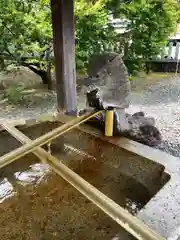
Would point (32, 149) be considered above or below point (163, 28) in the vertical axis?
below

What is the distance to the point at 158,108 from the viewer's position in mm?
4766

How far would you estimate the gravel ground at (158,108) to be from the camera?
3664 millimetres

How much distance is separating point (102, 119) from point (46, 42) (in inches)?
118

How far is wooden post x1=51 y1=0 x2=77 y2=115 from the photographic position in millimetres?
2404

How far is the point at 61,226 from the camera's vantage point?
1841mm

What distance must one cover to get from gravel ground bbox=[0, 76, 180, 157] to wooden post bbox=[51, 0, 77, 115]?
146cm

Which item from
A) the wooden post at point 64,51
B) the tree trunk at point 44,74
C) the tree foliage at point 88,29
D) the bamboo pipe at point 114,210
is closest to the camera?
the bamboo pipe at point 114,210

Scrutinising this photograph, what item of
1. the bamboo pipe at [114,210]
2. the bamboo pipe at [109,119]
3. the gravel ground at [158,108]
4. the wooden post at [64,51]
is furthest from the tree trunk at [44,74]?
the bamboo pipe at [114,210]

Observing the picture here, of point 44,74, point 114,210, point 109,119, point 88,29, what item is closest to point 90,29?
point 88,29

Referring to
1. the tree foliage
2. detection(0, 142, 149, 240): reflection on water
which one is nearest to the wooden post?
detection(0, 142, 149, 240): reflection on water

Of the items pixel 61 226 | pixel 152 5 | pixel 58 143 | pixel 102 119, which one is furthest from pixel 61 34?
pixel 152 5

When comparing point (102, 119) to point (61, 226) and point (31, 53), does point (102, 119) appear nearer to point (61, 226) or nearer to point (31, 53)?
point (61, 226)

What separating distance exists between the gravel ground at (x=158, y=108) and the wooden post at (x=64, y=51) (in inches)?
57.4

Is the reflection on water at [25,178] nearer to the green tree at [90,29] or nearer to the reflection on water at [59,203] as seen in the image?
the reflection on water at [59,203]
